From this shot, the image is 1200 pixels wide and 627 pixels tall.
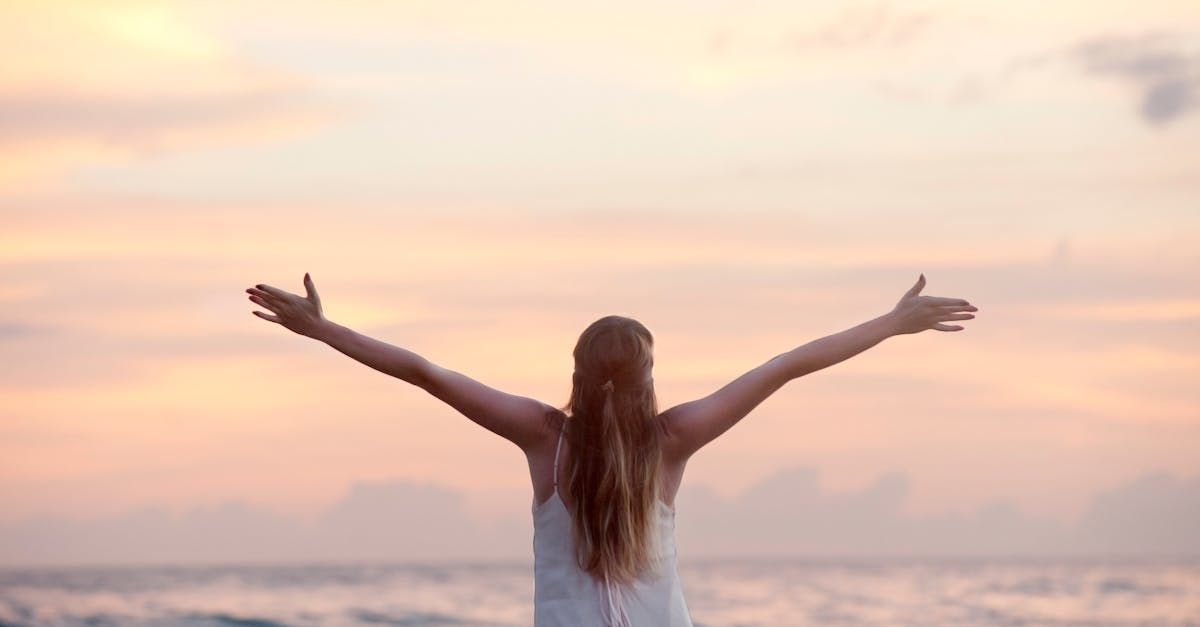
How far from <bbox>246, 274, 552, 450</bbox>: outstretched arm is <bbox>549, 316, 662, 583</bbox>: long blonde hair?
0.14m

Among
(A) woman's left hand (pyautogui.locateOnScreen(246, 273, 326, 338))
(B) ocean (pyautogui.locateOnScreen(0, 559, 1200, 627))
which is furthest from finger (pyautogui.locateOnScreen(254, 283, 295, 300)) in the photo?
(B) ocean (pyautogui.locateOnScreen(0, 559, 1200, 627))

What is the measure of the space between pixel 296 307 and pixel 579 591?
3.71ft

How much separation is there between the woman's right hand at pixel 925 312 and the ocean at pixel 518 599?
952 inches

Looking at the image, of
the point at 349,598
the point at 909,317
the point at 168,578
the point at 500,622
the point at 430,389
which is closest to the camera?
the point at 430,389

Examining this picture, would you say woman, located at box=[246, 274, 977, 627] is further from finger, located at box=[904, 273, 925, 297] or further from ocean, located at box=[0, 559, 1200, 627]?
ocean, located at box=[0, 559, 1200, 627]

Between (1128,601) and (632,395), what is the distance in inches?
1212

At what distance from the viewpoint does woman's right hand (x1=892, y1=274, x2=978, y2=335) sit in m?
4.54

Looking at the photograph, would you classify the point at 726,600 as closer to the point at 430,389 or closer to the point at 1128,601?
the point at 1128,601

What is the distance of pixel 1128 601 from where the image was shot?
32.3 m

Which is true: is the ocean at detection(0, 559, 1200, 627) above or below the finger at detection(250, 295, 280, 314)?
below

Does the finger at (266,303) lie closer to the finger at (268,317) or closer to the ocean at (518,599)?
the finger at (268,317)

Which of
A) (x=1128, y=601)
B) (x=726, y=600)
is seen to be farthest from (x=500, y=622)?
(x=1128, y=601)

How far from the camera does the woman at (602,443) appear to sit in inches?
163

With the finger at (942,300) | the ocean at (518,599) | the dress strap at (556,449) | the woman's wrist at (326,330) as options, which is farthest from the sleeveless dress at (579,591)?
the ocean at (518,599)
